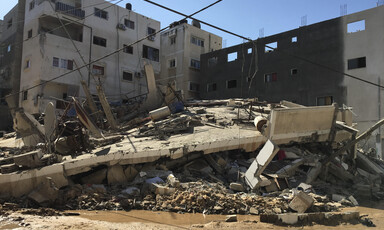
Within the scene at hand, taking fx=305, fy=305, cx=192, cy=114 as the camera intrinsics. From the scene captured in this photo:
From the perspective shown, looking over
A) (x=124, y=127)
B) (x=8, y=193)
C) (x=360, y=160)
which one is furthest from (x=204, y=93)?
(x=8, y=193)

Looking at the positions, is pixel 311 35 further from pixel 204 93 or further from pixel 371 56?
pixel 204 93

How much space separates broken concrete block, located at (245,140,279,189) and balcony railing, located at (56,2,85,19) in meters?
22.0

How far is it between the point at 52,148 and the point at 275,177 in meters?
7.68

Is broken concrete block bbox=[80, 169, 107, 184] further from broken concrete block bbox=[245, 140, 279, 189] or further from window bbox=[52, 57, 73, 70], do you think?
window bbox=[52, 57, 73, 70]

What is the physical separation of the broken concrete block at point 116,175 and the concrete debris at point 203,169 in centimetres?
3

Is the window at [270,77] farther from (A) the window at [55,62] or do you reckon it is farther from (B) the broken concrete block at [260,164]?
(B) the broken concrete block at [260,164]

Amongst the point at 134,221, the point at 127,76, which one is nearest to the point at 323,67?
the point at 127,76

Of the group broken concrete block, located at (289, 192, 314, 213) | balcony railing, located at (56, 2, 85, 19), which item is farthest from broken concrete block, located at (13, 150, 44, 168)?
balcony railing, located at (56, 2, 85, 19)

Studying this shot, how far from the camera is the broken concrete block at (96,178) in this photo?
9.45 metres

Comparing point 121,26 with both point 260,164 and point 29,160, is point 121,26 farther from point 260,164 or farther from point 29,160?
point 260,164

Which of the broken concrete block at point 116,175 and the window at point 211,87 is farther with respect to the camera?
the window at point 211,87

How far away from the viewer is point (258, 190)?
30.1 ft

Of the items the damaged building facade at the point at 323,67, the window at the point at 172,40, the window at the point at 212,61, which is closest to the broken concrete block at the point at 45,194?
the damaged building facade at the point at 323,67

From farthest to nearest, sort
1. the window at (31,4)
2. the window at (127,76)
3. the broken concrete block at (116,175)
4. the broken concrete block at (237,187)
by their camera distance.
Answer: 1. the window at (127,76)
2. the window at (31,4)
3. the broken concrete block at (116,175)
4. the broken concrete block at (237,187)
